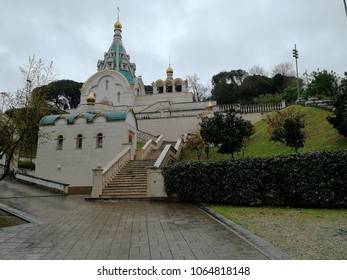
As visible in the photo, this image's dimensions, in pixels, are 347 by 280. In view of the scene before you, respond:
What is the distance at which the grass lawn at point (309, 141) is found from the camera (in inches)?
651

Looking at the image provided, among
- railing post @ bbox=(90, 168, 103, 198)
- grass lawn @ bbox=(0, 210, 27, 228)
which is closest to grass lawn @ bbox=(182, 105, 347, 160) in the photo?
railing post @ bbox=(90, 168, 103, 198)

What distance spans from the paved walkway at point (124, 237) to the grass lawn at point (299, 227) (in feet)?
2.41

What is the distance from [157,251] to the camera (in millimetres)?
5016

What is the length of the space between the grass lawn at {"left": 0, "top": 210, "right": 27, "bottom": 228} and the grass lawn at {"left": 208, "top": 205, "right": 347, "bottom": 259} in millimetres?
6450

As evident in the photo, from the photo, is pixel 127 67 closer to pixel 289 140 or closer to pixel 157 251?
pixel 289 140

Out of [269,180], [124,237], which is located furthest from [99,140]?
[124,237]

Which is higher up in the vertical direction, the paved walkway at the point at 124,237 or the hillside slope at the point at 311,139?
the hillside slope at the point at 311,139

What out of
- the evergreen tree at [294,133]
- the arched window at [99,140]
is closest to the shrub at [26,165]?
the arched window at [99,140]

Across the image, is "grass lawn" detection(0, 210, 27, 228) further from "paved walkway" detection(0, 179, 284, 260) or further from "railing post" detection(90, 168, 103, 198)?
"railing post" detection(90, 168, 103, 198)

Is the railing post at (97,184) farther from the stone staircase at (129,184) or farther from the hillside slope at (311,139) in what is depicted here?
the hillside slope at (311,139)

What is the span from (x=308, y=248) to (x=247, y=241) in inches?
46.6

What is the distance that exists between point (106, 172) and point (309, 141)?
1395 centimetres

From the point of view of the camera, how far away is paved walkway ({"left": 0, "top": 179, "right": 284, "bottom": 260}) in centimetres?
488

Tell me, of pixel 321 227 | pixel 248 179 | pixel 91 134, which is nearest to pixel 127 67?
pixel 91 134
